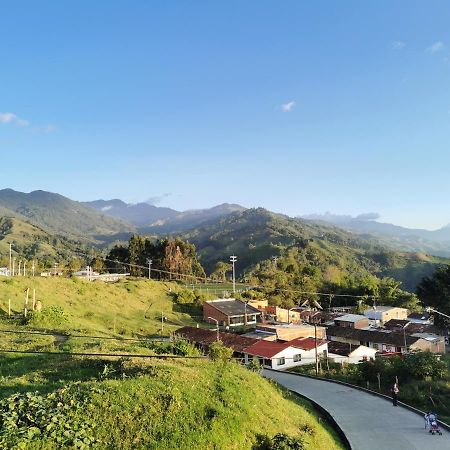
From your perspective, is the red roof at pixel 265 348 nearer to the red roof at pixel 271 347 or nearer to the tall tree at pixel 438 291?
the red roof at pixel 271 347

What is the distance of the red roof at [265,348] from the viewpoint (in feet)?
116

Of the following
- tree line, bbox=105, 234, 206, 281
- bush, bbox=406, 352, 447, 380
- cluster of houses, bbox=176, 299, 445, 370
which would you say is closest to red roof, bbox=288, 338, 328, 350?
cluster of houses, bbox=176, 299, 445, 370

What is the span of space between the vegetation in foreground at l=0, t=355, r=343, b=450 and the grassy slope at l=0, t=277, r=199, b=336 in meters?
18.2

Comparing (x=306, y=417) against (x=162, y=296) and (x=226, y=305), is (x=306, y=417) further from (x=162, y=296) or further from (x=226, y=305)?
(x=162, y=296)

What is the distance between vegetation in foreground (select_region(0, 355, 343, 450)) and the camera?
937 centimetres

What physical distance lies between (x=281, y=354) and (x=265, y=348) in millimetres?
1647

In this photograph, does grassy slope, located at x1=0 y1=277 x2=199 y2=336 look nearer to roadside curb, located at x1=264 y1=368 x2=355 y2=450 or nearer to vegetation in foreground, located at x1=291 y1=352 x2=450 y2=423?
roadside curb, located at x1=264 y1=368 x2=355 y2=450

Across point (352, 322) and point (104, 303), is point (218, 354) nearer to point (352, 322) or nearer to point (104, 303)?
point (104, 303)

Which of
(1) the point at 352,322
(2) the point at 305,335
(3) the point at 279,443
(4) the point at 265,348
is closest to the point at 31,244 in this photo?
(1) the point at 352,322

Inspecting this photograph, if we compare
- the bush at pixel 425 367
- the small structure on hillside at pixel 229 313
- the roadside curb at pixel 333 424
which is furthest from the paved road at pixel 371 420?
the small structure on hillside at pixel 229 313

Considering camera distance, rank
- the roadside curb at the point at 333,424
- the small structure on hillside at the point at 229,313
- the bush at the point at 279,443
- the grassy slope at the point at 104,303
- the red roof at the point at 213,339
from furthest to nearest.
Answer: the small structure on hillside at the point at 229,313
the red roof at the point at 213,339
the grassy slope at the point at 104,303
the roadside curb at the point at 333,424
the bush at the point at 279,443

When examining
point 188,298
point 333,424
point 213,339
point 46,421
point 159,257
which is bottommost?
point 213,339

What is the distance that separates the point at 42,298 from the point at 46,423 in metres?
32.7

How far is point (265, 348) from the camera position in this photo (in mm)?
36531
